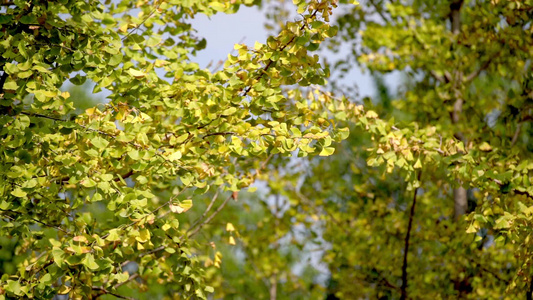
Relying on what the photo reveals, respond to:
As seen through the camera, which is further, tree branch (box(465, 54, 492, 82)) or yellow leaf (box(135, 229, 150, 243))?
tree branch (box(465, 54, 492, 82))

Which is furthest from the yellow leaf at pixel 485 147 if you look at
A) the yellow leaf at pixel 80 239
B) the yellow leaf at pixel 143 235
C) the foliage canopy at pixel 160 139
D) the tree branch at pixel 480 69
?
the yellow leaf at pixel 80 239

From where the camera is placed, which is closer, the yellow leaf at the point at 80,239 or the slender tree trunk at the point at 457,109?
the yellow leaf at the point at 80,239

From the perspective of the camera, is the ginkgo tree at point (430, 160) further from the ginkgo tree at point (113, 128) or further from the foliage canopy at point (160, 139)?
the ginkgo tree at point (113, 128)

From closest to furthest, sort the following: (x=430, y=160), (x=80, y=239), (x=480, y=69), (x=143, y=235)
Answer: (x=80, y=239), (x=143, y=235), (x=430, y=160), (x=480, y=69)

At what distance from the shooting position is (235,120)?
3.09 m

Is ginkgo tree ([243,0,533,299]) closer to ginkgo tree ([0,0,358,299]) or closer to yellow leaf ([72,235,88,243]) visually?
ginkgo tree ([0,0,358,299])

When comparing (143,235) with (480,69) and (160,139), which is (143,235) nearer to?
(160,139)

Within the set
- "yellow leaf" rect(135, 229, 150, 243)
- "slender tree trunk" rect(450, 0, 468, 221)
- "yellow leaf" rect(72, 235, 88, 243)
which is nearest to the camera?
"yellow leaf" rect(72, 235, 88, 243)

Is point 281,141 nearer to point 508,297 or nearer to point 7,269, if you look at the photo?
point 508,297

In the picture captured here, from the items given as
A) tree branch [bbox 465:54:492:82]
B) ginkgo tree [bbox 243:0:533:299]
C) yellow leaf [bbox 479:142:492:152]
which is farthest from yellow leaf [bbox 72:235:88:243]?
tree branch [bbox 465:54:492:82]

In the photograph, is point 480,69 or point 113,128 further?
point 480,69

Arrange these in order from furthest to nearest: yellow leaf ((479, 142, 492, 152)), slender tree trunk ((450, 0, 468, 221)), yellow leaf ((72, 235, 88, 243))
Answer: slender tree trunk ((450, 0, 468, 221)) < yellow leaf ((479, 142, 492, 152)) < yellow leaf ((72, 235, 88, 243))

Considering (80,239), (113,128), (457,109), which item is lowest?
(80,239)

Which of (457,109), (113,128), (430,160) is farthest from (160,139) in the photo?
(457,109)
